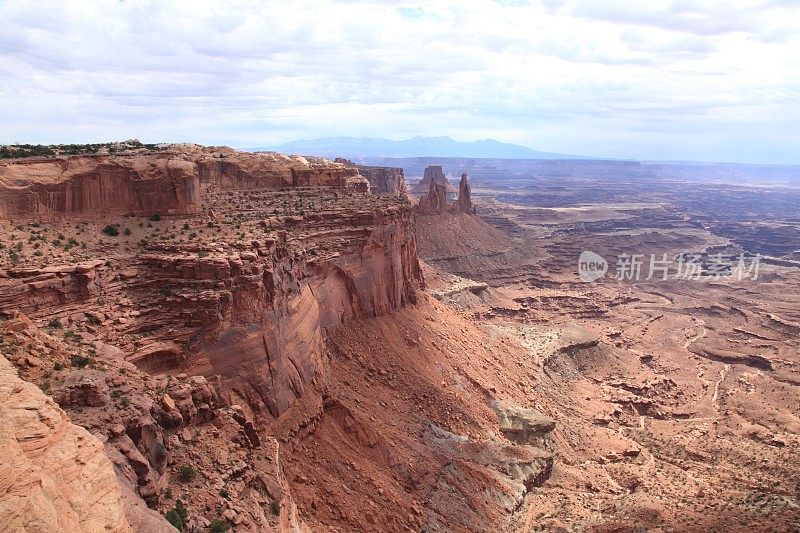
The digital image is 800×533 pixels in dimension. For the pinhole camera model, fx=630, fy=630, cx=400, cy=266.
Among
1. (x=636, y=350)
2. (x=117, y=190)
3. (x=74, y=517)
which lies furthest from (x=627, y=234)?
(x=74, y=517)

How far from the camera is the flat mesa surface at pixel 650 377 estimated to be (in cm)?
3469

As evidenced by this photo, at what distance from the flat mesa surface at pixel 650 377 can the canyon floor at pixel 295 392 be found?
0.31 metres

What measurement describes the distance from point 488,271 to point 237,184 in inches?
2870

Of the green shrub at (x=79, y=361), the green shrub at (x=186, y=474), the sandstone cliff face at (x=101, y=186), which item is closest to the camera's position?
the green shrub at (x=186, y=474)

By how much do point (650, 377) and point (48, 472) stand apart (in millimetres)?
61690

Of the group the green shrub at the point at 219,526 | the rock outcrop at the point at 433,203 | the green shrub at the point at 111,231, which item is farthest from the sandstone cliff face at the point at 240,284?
the rock outcrop at the point at 433,203

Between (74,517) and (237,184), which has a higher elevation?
(237,184)

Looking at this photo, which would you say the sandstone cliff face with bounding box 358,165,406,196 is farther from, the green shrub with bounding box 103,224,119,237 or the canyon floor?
the green shrub with bounding box 103,224,119,237

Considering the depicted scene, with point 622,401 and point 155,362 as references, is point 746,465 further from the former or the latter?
point 155,362

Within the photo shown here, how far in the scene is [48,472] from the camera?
12.8 m

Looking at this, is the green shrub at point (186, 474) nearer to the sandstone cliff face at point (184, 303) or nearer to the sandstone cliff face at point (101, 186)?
the sandstone cliff face at point (184, 303)

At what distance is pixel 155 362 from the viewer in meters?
24.9

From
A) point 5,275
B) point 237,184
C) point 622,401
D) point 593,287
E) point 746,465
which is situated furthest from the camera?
point 593,287

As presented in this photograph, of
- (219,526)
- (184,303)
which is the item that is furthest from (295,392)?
(219,526)
